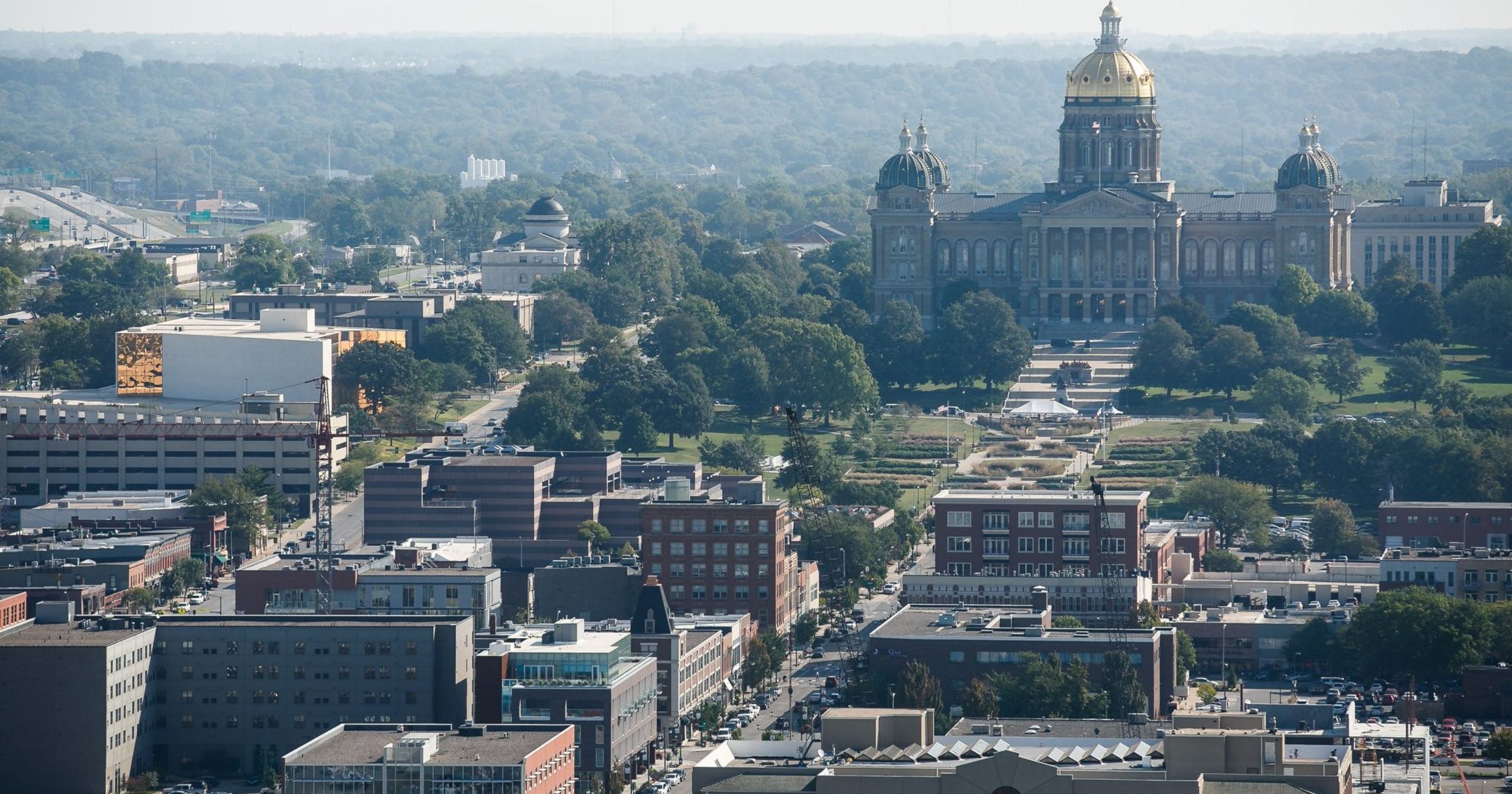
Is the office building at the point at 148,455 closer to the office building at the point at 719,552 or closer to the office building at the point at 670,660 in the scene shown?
the office building at the point at 719,552

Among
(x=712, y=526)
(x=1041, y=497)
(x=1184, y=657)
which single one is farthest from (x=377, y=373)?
(x=1184, y=657)

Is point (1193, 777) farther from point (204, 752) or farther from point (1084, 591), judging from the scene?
point (1084, 591)

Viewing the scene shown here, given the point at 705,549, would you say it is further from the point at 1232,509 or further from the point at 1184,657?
the point at 1232,509

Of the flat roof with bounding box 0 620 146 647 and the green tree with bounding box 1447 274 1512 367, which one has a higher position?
the green tree with bounding box 1447 274 1512 367

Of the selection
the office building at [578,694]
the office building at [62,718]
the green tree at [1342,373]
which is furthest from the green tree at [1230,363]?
the office building at [62,718]

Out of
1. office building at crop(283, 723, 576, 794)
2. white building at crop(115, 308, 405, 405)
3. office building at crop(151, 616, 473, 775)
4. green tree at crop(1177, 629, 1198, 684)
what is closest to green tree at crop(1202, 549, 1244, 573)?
green tree at crop(1177, 629, 1198, 684)

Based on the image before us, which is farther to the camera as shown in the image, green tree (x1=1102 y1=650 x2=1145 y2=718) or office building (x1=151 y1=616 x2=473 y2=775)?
green tree (x1=1102 y1=650 x2=1145 y2=718)

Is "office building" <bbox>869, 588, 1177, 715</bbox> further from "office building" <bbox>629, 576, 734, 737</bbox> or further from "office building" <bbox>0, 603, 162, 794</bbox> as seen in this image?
"office building" <bbox>0, 603, 162, 794</bbox>
